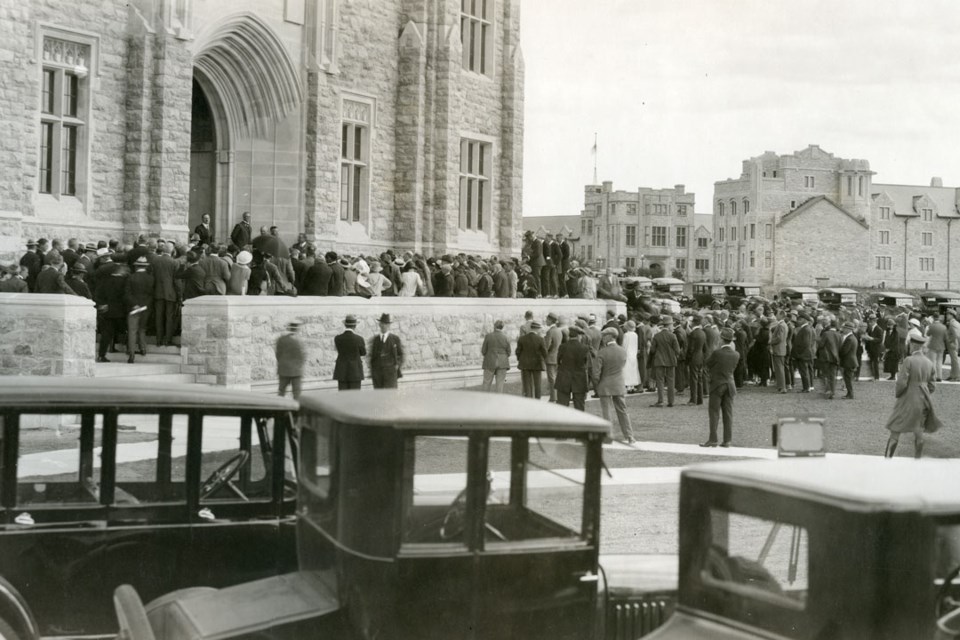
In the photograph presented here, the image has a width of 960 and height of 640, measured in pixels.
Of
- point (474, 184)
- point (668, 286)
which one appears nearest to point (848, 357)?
point (474, 184)

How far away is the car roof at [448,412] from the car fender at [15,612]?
1772 millimetres

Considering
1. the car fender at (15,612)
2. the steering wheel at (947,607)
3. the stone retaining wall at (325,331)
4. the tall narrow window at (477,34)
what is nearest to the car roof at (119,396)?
the car fender at (15,612)

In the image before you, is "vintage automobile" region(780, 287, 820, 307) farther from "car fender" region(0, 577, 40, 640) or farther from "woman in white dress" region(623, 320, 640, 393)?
"car fender" region(0, 577, 40, 640)

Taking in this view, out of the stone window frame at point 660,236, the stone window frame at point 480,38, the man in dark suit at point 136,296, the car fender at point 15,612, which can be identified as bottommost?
the car fender at point 15,612

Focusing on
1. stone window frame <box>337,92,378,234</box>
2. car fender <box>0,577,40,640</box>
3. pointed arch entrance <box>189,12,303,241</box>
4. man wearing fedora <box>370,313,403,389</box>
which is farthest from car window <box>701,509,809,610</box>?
stone window frame <box>337,92,378,234</box>

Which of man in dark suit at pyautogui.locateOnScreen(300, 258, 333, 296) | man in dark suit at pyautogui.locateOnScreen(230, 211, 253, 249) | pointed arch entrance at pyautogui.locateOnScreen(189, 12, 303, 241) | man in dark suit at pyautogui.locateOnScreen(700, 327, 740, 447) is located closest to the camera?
man in dark suit at pyautogui.locateOnScreen(700, 327, 740, 447)

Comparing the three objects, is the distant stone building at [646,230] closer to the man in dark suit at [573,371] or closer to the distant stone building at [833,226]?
the distant stone building at [833,226]

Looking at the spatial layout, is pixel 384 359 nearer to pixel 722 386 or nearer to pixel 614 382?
pixel 614 382

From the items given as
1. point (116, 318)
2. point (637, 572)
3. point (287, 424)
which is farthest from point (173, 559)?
point (116, 318)

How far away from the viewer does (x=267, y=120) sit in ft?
80.0

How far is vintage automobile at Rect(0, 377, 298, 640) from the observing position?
5.95m

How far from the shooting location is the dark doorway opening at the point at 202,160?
2445 cm

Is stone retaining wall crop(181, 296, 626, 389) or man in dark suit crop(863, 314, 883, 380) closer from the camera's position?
stone retaining wall crop(181, 296, 626, 389)

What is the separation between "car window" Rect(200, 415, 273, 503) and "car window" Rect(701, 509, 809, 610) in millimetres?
3078
